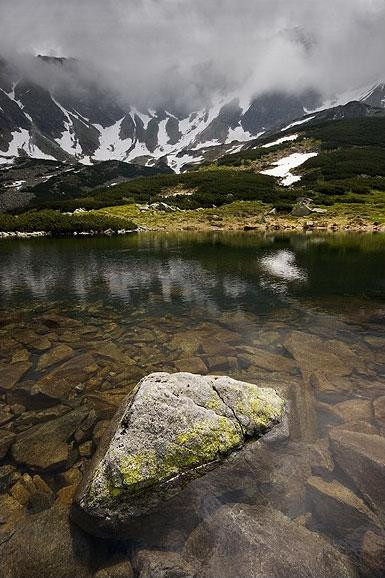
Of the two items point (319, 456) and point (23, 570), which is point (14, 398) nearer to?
point (23, 570)

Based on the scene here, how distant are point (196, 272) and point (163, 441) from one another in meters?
22.1

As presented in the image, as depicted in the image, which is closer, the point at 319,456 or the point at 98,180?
the point at 319,456

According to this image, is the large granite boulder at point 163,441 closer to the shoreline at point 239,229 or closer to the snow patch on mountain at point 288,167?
the shoreline at point 239,229

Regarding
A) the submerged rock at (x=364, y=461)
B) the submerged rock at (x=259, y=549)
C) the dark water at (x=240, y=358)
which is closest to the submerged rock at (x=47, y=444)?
the dark water at (x=240, y=358)

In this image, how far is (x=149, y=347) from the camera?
44.7 feet

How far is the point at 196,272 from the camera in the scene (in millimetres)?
28438

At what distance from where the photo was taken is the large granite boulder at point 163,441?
6.05 m

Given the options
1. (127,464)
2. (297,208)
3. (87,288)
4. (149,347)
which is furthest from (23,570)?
(297,208)

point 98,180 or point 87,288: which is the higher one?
point 98,180

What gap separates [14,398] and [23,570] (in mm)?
5374

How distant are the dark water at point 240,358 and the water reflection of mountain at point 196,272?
0.60 ft

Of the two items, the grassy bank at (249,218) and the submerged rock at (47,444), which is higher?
the grassy bank at (249,218)

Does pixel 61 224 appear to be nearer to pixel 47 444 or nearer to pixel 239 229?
pixel 239 229

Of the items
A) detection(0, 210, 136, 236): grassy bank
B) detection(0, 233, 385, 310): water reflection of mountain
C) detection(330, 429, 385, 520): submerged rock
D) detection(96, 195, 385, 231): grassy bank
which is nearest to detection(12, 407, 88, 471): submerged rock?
detection(330, 429, 385, 520): submerged rock
